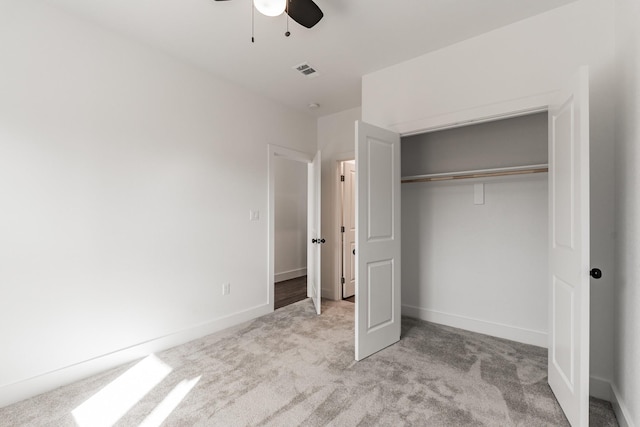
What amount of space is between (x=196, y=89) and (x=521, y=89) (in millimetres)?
2946

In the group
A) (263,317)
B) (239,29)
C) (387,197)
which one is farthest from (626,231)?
(263,317)

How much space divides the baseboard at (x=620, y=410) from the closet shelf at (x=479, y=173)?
1725mm

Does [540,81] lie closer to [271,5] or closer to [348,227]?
[271,5]

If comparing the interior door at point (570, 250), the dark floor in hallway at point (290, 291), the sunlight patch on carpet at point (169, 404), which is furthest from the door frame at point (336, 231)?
the interior door at point (570, 250)

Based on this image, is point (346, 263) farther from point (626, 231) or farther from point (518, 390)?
point (626, 231)

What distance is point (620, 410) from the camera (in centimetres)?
177

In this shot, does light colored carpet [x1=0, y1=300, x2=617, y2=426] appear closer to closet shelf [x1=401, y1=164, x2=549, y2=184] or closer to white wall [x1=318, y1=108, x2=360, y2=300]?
white wall [x1=318, y1=108, x2=360, y2=300]

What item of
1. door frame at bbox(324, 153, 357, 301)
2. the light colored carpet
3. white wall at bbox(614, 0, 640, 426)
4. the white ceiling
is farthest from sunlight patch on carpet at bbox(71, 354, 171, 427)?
white wall at bbox(614, 0, 640, 426)

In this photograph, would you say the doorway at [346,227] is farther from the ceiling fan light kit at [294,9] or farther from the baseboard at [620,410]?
the baseboard at [620,410]

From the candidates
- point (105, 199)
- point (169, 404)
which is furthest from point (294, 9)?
point (169, 404)

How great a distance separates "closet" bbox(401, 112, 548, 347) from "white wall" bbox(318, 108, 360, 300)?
1.01m

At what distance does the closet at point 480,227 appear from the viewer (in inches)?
114

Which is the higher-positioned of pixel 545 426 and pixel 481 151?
pixel 481 151

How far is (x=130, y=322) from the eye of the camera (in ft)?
8.45
